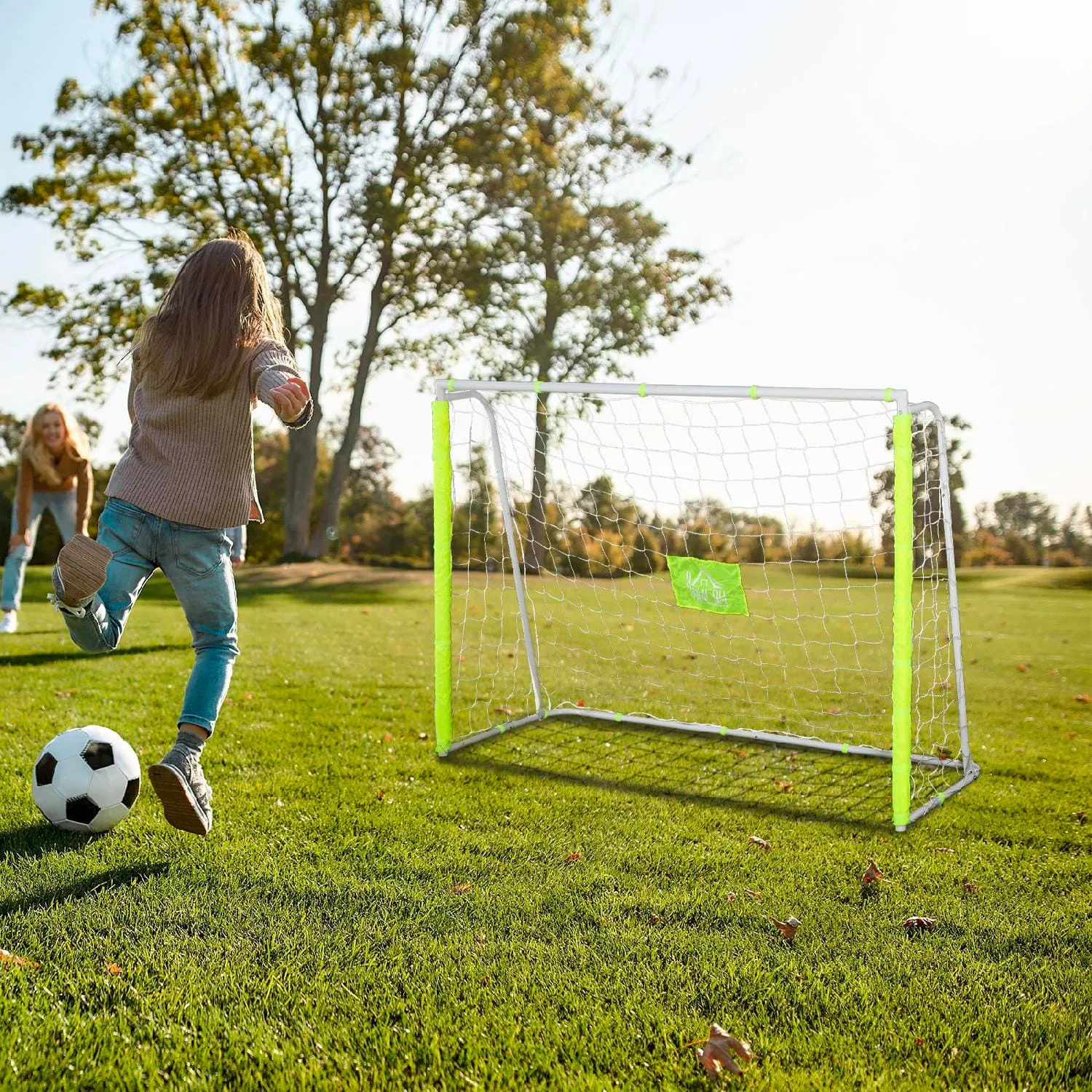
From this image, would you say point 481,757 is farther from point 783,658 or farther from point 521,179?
point 521,179

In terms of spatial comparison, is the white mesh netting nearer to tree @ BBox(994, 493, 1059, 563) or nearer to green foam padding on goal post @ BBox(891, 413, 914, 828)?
green foam padding on goal post @ BBox(891, 413, 914, 828)

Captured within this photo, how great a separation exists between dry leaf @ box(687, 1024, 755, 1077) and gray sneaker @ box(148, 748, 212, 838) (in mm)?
1965

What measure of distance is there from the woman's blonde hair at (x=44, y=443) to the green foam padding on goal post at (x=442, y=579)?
4.40 meters

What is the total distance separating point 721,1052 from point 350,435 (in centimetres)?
2360

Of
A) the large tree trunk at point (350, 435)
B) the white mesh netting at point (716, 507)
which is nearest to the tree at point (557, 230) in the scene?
the large tree trunk at point (350, 435)

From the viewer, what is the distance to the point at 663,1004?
271 centimetres

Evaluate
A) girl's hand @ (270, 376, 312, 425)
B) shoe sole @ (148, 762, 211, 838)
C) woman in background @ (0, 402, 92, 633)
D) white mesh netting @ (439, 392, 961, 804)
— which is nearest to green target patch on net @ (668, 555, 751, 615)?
white mesh netting @ (439, 392, 961, 804)

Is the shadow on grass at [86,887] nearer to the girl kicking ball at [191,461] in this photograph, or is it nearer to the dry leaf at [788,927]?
the girl kicking ball at [191,461]

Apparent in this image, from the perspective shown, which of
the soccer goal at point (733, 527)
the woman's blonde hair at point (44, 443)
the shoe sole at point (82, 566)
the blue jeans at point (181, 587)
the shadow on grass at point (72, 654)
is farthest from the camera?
the woman's blonde hair at point (44, 443)

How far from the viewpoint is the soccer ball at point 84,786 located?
3.79 m

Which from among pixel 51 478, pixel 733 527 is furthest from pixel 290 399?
pixel 51 478

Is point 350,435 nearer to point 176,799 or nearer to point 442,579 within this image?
point 442,579

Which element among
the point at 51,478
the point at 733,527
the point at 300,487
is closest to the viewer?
the point at 733,527

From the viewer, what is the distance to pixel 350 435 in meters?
25.1
